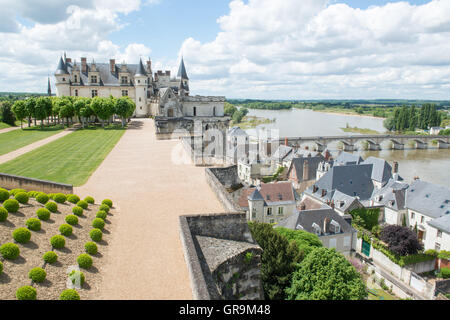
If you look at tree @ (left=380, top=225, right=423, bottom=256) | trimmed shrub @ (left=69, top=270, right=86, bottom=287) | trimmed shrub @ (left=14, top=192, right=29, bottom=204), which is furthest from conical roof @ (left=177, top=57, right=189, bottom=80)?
trimmed shrub @ (left=69, top=270, right=86, bottom=287)

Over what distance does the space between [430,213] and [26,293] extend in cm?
2782

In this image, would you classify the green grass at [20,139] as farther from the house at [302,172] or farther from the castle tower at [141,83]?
the house at [302,172]

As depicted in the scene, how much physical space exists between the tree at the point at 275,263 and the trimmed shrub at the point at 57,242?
8091 millimetres

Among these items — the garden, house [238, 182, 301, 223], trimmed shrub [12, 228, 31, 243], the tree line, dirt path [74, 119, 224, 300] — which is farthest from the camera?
the tree line

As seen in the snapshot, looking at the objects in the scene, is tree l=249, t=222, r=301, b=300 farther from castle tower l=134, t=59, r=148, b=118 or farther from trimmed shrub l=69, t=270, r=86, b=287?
castle tower l=134, t=59, r=148, b=118

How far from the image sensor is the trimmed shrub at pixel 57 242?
830 cm

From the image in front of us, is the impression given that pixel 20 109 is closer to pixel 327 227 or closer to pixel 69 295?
pixel 327 227

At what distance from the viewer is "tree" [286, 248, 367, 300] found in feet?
43.4

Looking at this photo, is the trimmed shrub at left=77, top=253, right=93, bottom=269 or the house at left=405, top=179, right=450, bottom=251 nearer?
the trimmed shrub at left=77, top=253, right=93, bottom=269

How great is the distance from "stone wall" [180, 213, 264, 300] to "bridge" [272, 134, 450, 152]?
52.9 m

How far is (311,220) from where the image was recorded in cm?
2233

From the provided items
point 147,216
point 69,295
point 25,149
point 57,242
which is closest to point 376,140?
point 25,149
